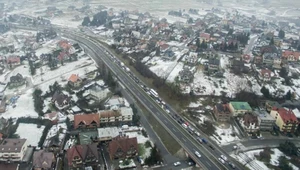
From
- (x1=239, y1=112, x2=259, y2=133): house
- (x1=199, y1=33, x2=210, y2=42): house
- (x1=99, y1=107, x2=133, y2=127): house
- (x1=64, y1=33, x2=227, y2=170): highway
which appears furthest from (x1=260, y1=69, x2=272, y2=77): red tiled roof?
(x1=99, y1=107, x2=133, y2=127): house

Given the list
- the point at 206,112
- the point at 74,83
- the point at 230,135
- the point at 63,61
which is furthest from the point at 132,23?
the point at 230,135

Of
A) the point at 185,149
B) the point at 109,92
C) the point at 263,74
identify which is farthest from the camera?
the point at 263,74

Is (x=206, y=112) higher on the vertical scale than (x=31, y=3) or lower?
lower

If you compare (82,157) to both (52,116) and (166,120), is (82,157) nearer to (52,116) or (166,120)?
(52,116)

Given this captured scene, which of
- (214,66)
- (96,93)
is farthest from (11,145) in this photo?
(214,66)

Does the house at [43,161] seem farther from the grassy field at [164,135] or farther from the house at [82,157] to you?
the grassy field at [164,135]

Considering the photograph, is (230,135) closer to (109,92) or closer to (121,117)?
(121,117)
